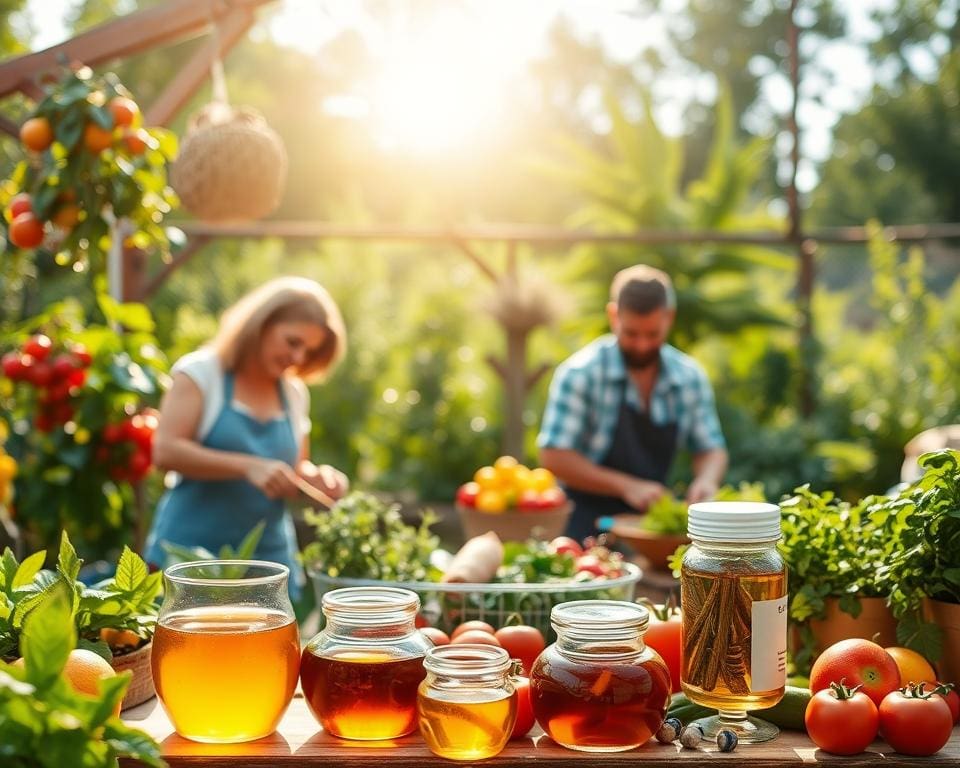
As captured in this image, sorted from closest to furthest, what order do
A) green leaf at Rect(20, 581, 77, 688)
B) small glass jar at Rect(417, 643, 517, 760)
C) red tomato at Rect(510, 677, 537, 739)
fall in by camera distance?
1. green leaf at Rect(20, 581, 77, 688)
2. small glass jar at Rect(417, 643, 517, 760)
3. red tomato at Rect(510, 677, 537, 739)

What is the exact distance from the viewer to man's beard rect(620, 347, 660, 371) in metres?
3.83

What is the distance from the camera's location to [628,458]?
391 cm

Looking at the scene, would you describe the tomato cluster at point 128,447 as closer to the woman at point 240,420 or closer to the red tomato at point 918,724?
the woman at point 240,420

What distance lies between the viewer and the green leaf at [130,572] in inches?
64.6

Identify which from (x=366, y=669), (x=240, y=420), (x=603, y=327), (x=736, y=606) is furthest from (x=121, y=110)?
(x=603, y=327)

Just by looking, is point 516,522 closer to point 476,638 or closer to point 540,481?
point 540,481

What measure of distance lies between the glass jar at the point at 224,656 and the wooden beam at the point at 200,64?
7.85 feet

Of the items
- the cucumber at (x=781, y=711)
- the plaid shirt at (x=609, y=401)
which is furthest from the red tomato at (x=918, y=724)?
the plaid shirt at (x=609, y=401)

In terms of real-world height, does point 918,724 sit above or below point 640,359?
below

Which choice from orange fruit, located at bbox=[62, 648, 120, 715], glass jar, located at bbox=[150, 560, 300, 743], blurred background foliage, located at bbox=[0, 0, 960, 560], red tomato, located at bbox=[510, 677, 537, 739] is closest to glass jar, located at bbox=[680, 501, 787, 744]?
red tomato, located at bbox=[510, 677, 537, 739]

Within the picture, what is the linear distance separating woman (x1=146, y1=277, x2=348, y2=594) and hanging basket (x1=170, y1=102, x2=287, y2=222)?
14.8 inches

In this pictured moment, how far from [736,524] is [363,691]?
548 millimetres

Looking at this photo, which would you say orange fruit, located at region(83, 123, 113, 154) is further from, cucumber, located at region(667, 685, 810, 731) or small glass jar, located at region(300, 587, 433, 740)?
cucumber, located at region(667, 685, 810, 731)

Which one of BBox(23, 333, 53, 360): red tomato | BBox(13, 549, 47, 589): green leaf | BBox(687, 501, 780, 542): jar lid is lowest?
BBox(13, 549, 47, 589): green leaf
